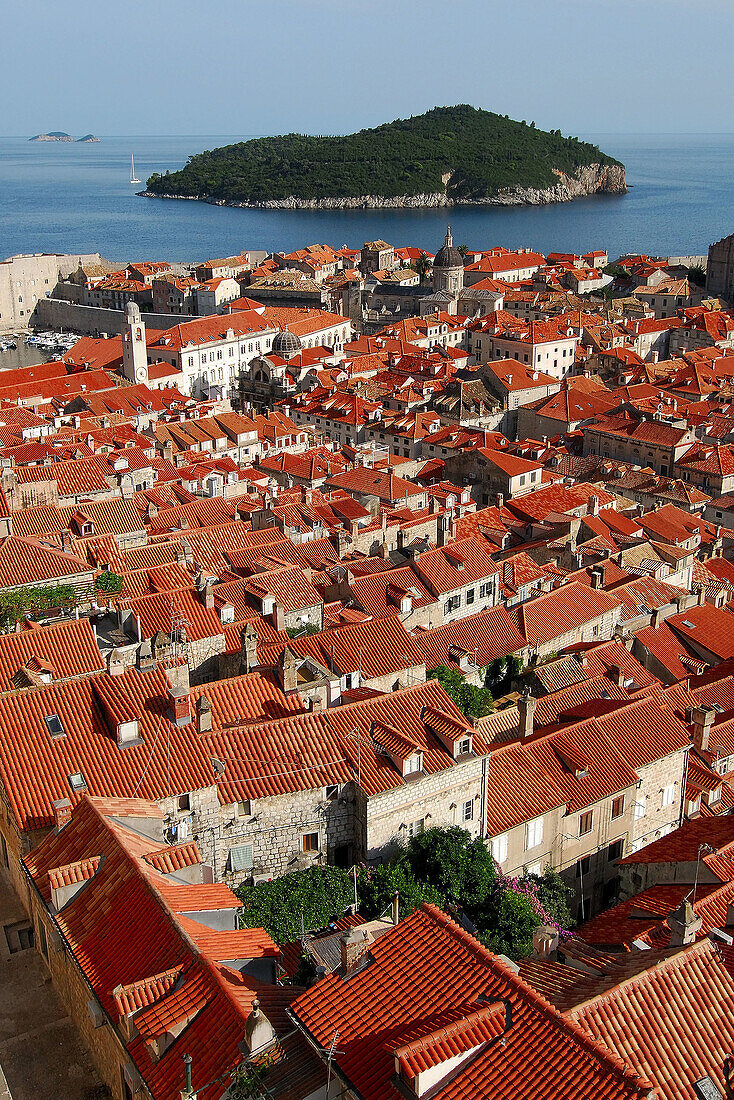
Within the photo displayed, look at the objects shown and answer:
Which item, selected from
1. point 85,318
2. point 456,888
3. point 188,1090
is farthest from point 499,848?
point 85,318

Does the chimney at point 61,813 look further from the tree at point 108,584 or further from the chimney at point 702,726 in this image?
the chimney at point 702,726

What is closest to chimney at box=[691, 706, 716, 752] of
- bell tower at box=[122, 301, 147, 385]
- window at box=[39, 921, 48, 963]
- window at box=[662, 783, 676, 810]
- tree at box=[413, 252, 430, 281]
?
window at box=[662, 783, 676, 810]

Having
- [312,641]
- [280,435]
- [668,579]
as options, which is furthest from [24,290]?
[312,641]

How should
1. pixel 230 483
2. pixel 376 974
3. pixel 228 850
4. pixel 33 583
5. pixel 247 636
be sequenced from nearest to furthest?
pixel 376 974 → pixel 228 850 → pixel 247 636 → pixel 33 583 → pixel 230 483

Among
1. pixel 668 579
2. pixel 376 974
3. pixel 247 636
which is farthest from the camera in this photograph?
pixel 668 579

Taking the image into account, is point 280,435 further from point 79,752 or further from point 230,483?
point 79,752

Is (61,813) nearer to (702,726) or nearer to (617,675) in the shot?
(702,726)

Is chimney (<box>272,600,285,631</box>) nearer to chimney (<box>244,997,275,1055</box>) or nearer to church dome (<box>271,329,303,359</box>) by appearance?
chimney (<box>244,997,275,1055</box>)
